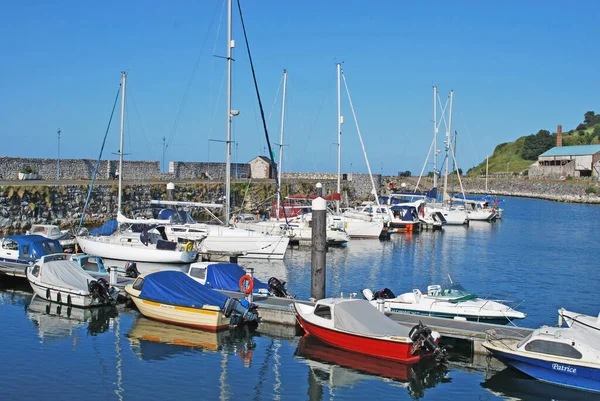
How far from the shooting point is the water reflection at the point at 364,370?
64.0 ft

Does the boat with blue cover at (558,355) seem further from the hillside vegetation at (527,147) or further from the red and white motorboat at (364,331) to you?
the hillside vegetation at (527,147)

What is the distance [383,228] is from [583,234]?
1994 centimetres

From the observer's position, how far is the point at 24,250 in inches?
1275

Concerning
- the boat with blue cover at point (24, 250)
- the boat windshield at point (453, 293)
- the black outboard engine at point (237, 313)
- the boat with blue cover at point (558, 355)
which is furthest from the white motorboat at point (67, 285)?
the boat with blue cover at point (558, 355)

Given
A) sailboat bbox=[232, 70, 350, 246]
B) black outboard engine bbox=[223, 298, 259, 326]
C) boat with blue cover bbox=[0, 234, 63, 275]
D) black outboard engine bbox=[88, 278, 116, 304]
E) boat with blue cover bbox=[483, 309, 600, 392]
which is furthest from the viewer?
sailboat bbox=[232, 70, 350, 246]

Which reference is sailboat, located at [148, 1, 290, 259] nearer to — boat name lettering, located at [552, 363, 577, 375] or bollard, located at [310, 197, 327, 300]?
bollard, located at [310, 197, 327, 300]

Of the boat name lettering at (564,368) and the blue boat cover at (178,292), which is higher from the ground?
the blue boat cover at (178,292)

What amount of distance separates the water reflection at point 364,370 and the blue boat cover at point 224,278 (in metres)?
5.57

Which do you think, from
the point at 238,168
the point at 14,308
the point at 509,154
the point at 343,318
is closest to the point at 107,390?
the point at 343,318

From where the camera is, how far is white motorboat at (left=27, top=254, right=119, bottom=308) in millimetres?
26328

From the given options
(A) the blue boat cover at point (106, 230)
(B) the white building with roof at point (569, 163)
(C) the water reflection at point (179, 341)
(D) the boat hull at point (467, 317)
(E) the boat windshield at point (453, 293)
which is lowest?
(C) the water reflection at point (179, 341)

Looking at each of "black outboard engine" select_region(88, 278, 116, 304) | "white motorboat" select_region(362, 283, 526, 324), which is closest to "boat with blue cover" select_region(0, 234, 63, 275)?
"black outboard engine" select_region(88, 278, 116, 304)

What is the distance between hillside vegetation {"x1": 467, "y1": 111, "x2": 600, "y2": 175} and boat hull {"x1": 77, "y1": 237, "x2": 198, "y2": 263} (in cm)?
13965

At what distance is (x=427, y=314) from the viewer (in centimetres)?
2467
